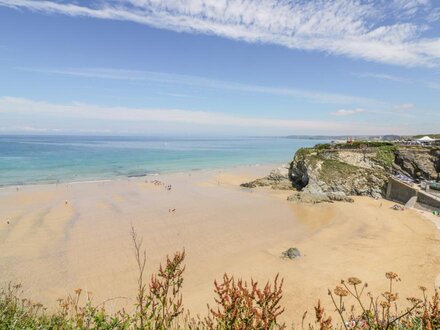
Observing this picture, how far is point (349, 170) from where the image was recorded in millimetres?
36281

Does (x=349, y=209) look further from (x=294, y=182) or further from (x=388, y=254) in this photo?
(x=294, y=182)

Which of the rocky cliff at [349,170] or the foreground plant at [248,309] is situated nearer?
the foreground plant at [248,309]

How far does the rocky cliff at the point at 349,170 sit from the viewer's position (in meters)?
34.2

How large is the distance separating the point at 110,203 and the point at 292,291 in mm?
20856

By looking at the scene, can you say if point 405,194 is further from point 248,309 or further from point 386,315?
point 248,309

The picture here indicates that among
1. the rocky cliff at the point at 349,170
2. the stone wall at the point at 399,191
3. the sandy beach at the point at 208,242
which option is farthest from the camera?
the rocky cliff at the point at 349,170

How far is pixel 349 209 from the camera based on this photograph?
27641 mm

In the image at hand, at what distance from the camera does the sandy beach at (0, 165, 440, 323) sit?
1372cm

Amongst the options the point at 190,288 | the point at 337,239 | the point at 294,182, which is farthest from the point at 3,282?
the point at 294,182

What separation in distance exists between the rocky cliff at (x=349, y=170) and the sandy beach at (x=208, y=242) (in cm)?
266

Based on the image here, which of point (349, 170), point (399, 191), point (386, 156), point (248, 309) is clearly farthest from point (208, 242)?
point (386, 156)

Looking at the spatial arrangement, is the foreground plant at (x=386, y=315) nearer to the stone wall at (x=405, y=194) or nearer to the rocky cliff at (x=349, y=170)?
the stone wall at (x=405, y=194)

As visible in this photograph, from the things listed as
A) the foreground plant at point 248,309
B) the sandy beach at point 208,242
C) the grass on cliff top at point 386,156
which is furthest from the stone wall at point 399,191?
the foreground plant at point 248,309

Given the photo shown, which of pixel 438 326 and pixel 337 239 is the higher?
pixel 438 326
